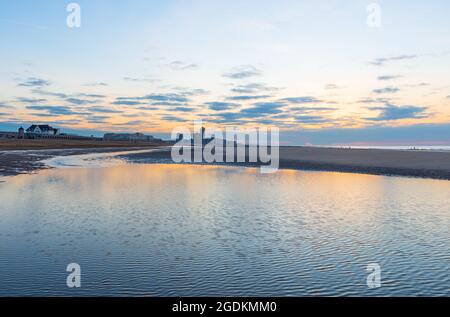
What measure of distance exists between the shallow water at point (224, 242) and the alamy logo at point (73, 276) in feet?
0.46

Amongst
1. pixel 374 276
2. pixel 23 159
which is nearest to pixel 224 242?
pixel 374 276

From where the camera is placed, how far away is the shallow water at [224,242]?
333 inches

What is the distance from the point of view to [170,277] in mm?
8844

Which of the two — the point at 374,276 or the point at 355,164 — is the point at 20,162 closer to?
the point at 355,164

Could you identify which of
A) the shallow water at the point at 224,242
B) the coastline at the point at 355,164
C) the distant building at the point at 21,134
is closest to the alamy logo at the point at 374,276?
the shallow water at the point at 224,242

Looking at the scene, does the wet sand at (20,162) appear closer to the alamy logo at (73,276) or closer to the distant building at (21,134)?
the alamy logo at (73,276)

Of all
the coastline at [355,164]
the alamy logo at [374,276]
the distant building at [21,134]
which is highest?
the distant building at [21,134]

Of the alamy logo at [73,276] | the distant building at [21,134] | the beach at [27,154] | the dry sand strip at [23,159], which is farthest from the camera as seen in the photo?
the distant building at [21,134]

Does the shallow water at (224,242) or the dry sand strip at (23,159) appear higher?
the dry sand strip at (23,159)

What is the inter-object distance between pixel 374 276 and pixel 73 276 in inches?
273

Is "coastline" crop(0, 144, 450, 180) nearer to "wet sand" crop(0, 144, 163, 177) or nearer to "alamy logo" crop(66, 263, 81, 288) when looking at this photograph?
"wet sand" crop(0, 144, 163, 177)

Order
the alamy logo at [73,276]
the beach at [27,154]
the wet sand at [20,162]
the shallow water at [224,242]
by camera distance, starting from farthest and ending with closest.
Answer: the beach at [27,154] < the wet sand at [20,162] < the shallow water at [224,242] < the alamy logo at [73,276]

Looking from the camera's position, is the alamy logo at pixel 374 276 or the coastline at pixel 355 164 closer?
the alamy logo at pixel 374 276
